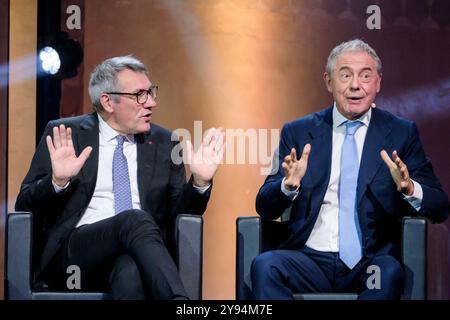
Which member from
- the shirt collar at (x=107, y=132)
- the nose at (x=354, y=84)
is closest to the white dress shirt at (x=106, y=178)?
the shirt collar at (x=107, y=132)

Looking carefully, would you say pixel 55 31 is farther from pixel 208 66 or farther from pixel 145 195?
pixel 145 195

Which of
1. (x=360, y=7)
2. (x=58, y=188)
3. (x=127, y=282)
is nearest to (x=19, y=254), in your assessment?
(x=58, y=188)

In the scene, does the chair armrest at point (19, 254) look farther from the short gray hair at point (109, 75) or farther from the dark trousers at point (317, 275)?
the dark trousers at point (317, 275)

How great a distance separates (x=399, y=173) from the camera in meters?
3.19

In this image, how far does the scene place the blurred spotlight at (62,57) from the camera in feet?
13.8

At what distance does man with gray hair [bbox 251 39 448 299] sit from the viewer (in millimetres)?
3223

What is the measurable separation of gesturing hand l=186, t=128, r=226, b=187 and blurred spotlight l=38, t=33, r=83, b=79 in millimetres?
1148

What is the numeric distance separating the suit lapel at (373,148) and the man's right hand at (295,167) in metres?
0.25

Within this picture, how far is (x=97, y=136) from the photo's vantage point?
3.53 m

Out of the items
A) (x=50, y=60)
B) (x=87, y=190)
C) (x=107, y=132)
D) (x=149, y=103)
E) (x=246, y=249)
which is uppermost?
(x=50, y=60)

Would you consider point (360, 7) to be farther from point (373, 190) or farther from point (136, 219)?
point (136, 219)

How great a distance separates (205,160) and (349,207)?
0.58 metres
